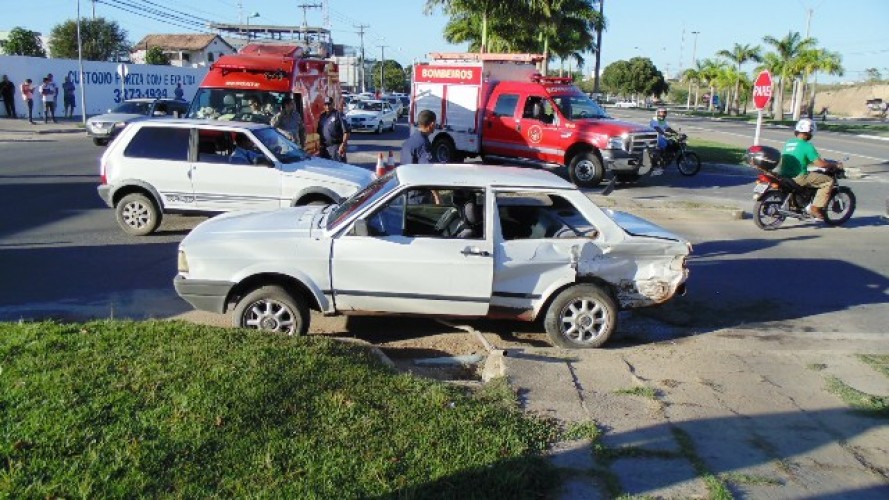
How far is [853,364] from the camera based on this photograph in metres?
6.34

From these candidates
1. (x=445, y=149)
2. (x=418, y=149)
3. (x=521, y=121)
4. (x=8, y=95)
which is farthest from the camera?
(x=8, y=95)

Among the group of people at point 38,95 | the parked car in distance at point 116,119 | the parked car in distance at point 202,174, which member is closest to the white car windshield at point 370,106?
the parked car in distance at point 116,119

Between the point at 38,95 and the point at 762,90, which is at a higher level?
the point at 762,90

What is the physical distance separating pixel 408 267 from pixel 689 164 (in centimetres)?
1610

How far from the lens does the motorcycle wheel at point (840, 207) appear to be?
13312mm

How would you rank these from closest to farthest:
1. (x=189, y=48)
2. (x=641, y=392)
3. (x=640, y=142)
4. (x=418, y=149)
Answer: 1. (x=641, y=392)
2. (x=418, y=149)
3. (x=640, y=142)
4. (x=189, y=48)

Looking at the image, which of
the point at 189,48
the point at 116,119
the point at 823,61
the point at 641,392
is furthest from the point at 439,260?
the point at 189,48

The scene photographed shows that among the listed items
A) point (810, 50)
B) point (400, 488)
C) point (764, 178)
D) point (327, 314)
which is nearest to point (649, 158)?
point (764, 178)

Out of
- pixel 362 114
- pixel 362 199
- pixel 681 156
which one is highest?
pixel 362 114

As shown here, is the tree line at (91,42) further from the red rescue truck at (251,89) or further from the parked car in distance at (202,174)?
the parked car in distance at (202,174)

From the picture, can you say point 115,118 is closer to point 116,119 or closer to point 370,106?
point 116,119

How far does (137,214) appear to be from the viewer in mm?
10539

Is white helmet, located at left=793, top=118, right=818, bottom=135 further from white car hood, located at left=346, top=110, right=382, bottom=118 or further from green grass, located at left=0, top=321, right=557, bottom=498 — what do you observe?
white car hood, located at left=346, top=110, right=382, bottom=118

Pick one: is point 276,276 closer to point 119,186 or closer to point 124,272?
point 124,272
